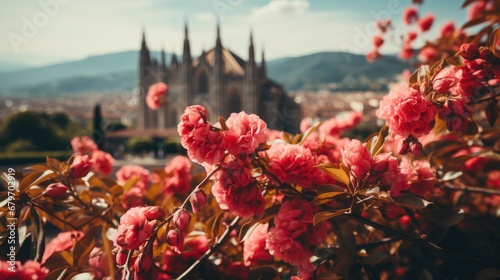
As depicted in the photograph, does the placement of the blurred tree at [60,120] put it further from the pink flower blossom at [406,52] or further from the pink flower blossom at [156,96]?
the pink flower blossom at [406,52]

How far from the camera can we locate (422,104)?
0.69 metres

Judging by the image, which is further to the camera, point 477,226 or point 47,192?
point 477,226

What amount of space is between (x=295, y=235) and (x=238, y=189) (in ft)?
0.45

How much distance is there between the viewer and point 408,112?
69 centimetres

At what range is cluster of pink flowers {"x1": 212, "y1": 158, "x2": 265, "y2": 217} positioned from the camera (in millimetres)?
665

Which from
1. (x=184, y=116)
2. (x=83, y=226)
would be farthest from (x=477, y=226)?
(x=83, y=226)

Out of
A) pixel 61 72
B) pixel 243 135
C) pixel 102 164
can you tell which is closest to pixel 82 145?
pixel 102 164

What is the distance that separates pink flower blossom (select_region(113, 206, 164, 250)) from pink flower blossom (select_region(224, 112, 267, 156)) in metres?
0.18

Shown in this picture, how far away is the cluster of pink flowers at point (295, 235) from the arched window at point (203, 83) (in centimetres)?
2793

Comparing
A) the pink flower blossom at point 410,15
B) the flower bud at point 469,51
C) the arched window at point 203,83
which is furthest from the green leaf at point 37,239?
the arched window at point 203,83

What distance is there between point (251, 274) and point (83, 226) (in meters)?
0.47

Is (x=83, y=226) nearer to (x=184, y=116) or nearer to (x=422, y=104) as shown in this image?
(x=184, y=116)

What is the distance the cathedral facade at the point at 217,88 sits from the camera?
25922mm

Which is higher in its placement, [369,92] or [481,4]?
[481,4]
